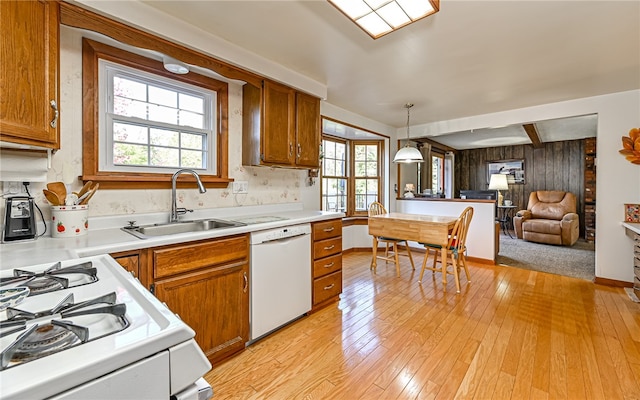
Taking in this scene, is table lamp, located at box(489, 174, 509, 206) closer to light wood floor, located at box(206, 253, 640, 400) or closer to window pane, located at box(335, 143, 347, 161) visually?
light wood floor, located at box(206, 253, 640, 400)

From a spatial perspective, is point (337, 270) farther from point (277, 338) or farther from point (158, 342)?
point (158, 342)

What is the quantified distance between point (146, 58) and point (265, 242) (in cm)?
161

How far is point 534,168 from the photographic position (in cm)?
693

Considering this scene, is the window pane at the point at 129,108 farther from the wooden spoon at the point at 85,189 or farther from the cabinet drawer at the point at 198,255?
the cabinet drawer at the point at 198,255

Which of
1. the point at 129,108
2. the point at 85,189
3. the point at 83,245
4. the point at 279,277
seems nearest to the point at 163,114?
the point at 129,108

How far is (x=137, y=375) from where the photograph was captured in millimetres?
536

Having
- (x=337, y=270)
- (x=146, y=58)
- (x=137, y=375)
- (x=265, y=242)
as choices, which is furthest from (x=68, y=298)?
(x=337, y=270)

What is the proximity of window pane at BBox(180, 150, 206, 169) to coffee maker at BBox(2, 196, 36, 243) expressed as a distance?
3.23ft

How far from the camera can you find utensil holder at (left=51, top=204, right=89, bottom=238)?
1.57 meters

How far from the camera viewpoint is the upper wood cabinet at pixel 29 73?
3.95 feet

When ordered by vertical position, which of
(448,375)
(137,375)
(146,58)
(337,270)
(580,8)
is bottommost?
(448,375)

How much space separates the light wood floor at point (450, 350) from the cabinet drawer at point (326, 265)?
36 centimetres

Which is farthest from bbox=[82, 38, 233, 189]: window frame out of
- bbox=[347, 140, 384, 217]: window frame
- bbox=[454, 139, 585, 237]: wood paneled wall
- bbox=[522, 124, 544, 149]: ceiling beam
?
bbox=[454, 139, 585, 237]: wood paneled wall

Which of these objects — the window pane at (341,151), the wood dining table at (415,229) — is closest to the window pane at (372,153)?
the window pane at (341,151)
